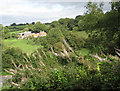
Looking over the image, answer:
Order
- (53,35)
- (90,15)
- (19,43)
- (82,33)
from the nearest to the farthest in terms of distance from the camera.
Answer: (19,43), (90,15), (53,35), (82,33)

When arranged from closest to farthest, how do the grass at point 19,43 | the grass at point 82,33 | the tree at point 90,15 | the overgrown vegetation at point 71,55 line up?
1. the overgrown vegetation at point 71,55
2. the grass at point 19,43
3. the tree at point 90,15
4. the grass at point 82,33

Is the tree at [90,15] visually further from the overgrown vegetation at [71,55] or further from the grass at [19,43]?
the grass at [19,43]

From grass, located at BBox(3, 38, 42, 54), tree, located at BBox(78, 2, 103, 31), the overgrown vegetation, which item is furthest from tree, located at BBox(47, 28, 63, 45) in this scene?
tree, located at BBox(78, 2, 103, 31)

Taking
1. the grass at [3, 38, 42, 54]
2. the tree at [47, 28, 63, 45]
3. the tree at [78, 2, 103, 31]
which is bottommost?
the grass at [3, 38, 42, 54]

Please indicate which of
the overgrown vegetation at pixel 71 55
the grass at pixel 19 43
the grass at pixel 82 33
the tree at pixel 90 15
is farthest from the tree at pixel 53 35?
the tree at pixel 90 15

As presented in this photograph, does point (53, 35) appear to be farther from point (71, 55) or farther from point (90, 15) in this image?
point (71, 55)

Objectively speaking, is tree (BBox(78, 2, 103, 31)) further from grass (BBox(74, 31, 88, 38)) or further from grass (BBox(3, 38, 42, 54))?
grass (BBox(3, 38, 42, 54))

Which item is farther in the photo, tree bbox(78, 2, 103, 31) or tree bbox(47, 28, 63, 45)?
tree bbox(47, 28, 63, 45)

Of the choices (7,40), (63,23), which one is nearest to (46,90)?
(7,40)

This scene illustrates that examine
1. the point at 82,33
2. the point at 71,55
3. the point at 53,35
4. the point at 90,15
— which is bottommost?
the point at 71,55

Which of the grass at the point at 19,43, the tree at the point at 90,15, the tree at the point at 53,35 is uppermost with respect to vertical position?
the tree at the point at 90,15

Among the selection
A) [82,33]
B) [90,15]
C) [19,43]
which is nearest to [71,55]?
[19,43]

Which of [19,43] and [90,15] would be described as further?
[90,15]

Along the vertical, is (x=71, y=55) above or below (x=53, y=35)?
below
